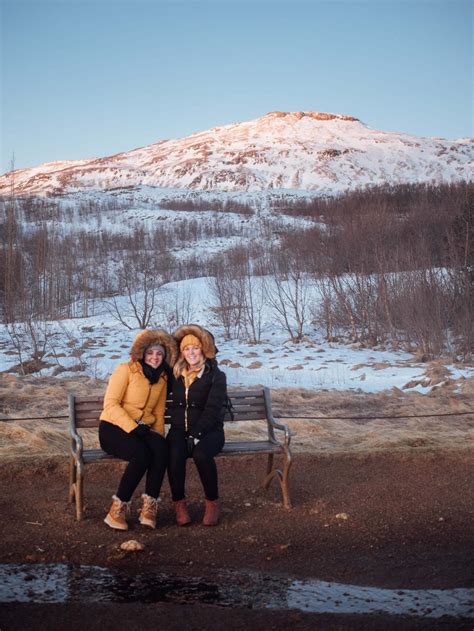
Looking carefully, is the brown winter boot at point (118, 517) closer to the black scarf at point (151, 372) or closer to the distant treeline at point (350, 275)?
the black scarf at point (151, 372)

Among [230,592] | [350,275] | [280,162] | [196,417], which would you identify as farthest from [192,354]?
[280,162]

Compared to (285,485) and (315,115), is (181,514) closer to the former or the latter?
(285,485)

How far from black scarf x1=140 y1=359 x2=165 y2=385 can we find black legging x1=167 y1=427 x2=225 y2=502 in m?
0.54

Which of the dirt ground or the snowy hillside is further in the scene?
the snowy hillside

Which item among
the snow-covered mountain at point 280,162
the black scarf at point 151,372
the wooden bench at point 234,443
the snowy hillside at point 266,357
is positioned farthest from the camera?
the snow-covered mountain at point 280,162

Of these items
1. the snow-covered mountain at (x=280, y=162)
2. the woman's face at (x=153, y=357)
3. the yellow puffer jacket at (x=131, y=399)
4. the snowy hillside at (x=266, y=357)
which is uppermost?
the snow-covered mountain at (x=280, y=162)

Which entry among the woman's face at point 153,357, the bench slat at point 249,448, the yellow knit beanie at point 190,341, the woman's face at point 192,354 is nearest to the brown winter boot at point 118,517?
the bench slat at point 249,448

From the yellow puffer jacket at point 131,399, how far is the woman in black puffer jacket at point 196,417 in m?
0.16

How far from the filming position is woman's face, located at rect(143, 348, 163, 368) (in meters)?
6.26

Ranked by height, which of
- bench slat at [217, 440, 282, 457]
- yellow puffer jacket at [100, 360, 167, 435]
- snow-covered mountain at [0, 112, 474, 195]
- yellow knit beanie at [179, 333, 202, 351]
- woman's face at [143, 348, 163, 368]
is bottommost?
bench slat at [217, 440, 282, 457]

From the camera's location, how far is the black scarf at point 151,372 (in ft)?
20.4

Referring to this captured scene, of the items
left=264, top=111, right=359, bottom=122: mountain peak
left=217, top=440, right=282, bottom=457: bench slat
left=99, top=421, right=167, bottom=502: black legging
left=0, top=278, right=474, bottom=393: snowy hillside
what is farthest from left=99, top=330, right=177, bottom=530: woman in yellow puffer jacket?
left=264, top=111, right=359, bottom=122: mountain peak

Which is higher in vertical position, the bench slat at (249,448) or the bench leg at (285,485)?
the bench slat at (249,448)

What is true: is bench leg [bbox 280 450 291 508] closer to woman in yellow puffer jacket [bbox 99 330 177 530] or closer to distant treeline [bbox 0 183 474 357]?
woman in yellow puffer jacket [bbox 99 330 177 530]
